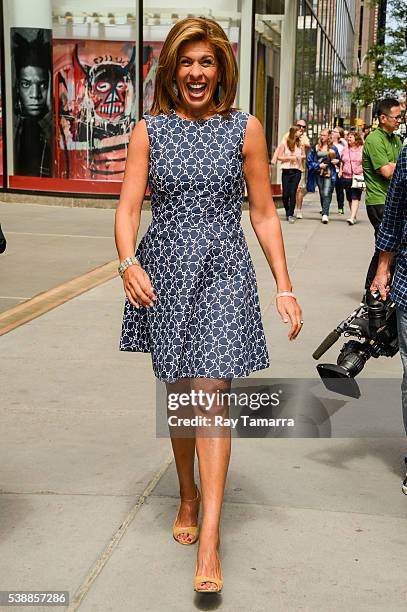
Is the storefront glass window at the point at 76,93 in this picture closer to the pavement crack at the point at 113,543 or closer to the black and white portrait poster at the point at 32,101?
the black and white portrait poster at the point at 32,101

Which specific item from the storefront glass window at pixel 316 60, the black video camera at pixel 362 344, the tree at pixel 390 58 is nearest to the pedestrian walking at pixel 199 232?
the black video camera at pixel 362 344

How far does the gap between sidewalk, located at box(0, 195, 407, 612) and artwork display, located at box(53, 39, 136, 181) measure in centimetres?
1253

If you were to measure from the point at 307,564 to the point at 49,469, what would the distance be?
58.5 inches

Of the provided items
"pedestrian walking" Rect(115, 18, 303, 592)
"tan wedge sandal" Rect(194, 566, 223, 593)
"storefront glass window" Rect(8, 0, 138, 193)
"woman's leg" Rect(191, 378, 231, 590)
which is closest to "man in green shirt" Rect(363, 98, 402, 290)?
"pedestrian walking" Rect(115, 18, 303, 592)

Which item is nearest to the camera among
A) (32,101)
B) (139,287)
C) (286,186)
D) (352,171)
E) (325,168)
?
(139,287)

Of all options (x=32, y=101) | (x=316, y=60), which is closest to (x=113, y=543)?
(x=32, y=101)

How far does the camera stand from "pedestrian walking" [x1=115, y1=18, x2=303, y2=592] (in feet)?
11.4

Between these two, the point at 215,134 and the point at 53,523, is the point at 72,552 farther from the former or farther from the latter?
the point at 215,134

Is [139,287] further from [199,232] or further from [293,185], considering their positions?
[293,185]

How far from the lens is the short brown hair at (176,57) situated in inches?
136

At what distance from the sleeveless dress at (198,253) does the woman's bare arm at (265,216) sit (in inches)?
2.2

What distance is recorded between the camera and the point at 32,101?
2000 centimetres

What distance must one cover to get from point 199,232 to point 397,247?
121 cm

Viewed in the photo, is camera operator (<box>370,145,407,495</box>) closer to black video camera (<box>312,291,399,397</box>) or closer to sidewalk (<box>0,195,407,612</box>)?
black video camera (<box>312,291,399,397</box>)
